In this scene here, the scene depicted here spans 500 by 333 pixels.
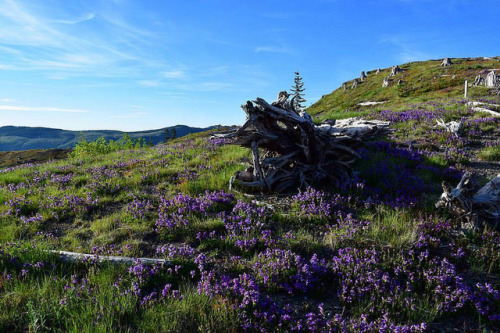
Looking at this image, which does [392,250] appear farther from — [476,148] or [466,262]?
[476,148]

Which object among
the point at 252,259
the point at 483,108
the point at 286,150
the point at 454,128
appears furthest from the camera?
the point at 483,108

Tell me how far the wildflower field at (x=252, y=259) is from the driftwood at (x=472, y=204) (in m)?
0.22

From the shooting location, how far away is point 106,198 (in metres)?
7.79

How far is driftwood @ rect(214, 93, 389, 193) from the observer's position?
7.40 m

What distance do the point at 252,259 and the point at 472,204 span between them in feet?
15.5

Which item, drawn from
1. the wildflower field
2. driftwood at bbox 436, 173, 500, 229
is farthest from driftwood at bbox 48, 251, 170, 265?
driftwood at bbox 436, 173, 500, 229

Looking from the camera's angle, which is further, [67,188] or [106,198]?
[67,188]

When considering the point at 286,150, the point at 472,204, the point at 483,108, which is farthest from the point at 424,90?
the point at 472,204

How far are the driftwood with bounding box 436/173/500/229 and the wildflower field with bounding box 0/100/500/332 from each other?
0.22 m

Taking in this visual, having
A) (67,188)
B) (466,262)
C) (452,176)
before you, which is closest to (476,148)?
(452,176)

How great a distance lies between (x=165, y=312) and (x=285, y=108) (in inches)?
245

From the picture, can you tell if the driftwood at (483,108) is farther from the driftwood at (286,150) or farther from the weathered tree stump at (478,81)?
the weathered tree stump at (478,81)

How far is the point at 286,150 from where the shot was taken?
26.7 feet

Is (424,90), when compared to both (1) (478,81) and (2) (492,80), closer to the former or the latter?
(1) (478,81)
